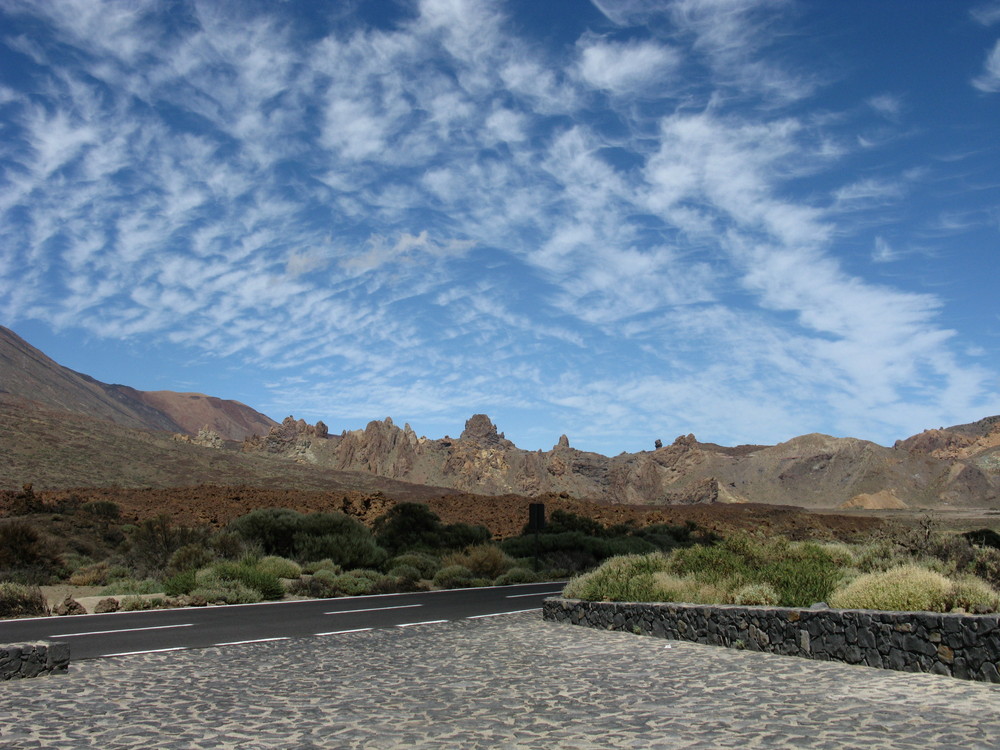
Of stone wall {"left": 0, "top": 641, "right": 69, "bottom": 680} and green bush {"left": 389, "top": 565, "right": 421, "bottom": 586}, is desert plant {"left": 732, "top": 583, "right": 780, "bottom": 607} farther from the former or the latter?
green bush {"left": 389, "top": 565, "right": 421, "bottom": 586}

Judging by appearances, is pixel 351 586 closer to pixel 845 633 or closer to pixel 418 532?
pixel 845 633

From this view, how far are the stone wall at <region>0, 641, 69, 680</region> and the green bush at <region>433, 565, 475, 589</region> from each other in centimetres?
1597

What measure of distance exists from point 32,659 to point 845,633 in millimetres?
9863

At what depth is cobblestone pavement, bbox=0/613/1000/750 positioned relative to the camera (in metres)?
6.36

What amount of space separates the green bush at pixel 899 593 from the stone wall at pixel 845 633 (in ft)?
2.23

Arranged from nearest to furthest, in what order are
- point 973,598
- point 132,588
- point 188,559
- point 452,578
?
point 973,598 < point 132,588 < point 188,559 < point 452,578

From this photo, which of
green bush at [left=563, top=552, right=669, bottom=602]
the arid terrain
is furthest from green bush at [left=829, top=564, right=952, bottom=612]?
the arid terrain

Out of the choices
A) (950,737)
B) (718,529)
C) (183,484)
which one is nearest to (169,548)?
(950,737)

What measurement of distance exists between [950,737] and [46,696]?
848 cm

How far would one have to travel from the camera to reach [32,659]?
932cm

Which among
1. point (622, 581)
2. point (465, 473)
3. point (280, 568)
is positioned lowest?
point (622, 581)

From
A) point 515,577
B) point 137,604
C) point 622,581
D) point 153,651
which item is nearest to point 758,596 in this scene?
point 622,581

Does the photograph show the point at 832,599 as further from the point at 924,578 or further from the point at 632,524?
the point at 632,524

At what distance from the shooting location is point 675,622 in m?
12.7
